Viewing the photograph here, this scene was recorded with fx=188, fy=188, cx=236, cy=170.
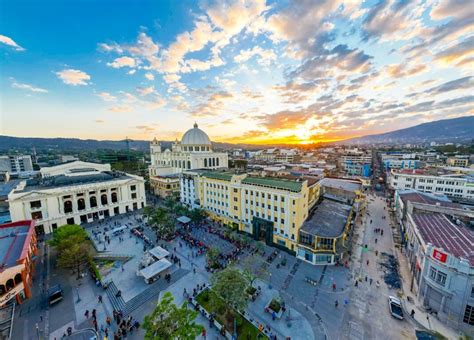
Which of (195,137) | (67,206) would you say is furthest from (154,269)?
(195,137)

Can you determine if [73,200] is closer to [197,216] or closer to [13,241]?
[13,241]

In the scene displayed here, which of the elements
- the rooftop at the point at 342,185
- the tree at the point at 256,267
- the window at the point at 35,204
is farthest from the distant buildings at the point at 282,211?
the window at the point at 35,204

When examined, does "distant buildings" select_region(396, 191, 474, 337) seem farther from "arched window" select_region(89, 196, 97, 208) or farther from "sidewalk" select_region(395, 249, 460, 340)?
"arched window" select_region(89, 196, 97, 208)

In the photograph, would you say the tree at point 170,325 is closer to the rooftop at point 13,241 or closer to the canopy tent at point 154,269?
the canopy tent at point 154,269

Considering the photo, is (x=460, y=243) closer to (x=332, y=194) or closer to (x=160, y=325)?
(x=332, y=194)

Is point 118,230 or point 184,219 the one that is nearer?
point 118,230
